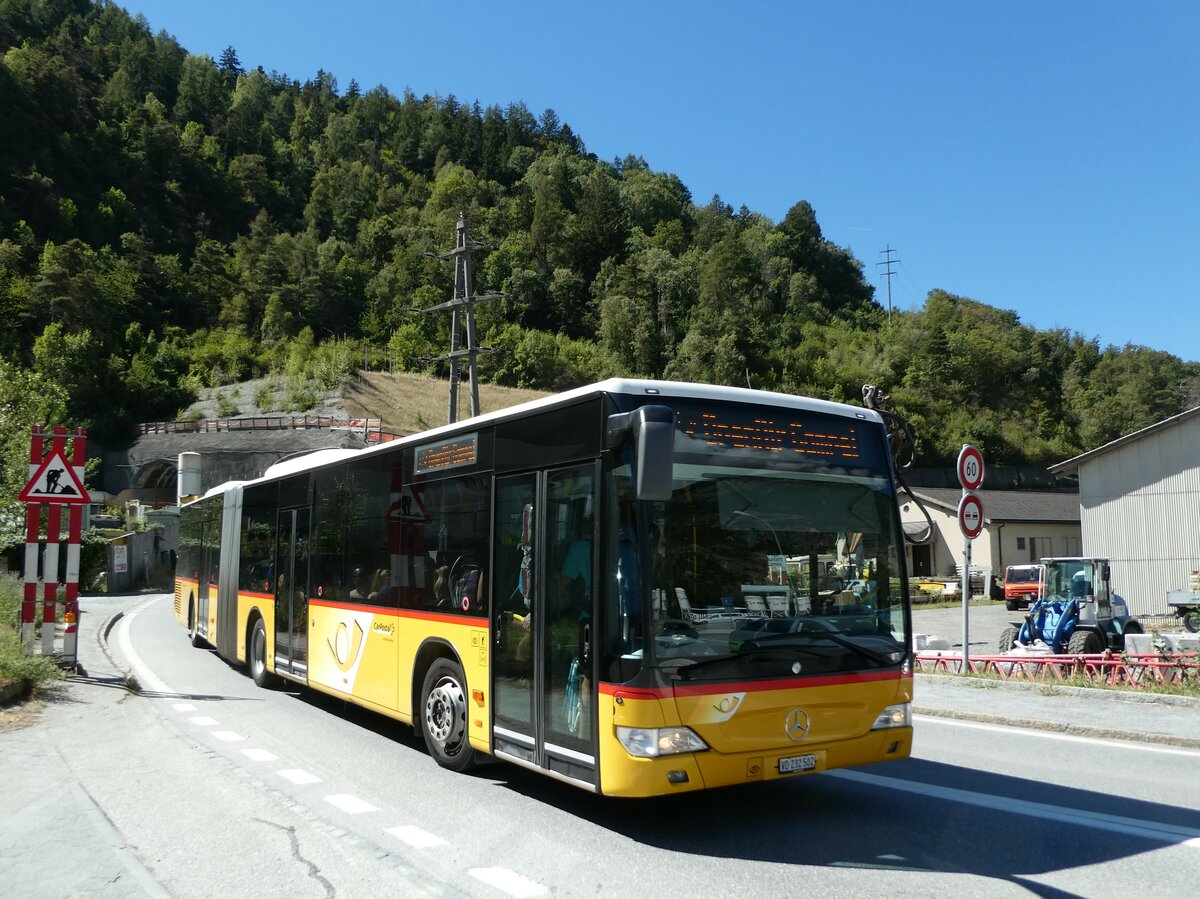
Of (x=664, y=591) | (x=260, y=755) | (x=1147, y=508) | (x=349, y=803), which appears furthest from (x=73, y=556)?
(x=1147, y=508)

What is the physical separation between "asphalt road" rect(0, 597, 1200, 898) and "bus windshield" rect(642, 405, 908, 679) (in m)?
1.15

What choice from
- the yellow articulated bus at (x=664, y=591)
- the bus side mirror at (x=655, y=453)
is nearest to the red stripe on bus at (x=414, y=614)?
the yellow articulated bus at (x=664, y=591)

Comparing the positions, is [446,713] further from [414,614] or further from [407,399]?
[407,399]

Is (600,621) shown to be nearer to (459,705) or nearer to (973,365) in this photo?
(459,705)

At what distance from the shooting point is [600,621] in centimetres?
614

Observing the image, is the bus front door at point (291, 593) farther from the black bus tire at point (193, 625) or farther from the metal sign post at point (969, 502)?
the metal sign post at point (969, 502)

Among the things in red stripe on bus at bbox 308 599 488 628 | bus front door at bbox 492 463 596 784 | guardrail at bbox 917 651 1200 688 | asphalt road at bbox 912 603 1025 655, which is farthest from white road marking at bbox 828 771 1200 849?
asphalt road at bbox 912 603 1025 655

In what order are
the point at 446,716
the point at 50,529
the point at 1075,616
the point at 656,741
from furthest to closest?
the point at 1075,616 → the point at 50,529 → the point at 446,716 → the point at 656,741

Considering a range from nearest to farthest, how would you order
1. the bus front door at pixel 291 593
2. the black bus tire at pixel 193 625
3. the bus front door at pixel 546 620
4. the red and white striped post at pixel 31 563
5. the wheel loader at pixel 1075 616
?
the bus front door at pixel 546 620 → the bus front door at pixel 291 593 → the red and white striped post at pixel 31 563 → the wheel loader at pixel 1075 616 → the black bus tire at pixel 193 625

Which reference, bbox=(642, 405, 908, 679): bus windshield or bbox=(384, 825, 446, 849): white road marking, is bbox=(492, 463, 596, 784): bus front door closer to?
bbox=(642, 405, 908, 679): bus windshield

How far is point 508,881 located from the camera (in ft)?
17.8

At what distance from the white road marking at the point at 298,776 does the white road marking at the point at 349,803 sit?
0.57m

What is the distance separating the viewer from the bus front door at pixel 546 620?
6.39 m

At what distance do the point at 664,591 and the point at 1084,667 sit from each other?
37.0 feet
